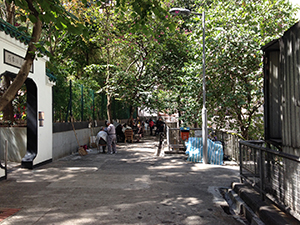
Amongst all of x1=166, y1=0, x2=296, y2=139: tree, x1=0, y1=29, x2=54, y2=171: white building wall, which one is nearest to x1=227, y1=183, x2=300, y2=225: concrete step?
x1=166, y1=0, x2=296, y2=139: tree

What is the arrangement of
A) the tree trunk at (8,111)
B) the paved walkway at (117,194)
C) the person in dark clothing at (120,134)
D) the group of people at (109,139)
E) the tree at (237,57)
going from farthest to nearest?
the person in dark clothing at (120,134)
the group of people at (109,139)
the tree at (237,57)
the tree trunk at (8,111)
the paved walkway at (117,194)

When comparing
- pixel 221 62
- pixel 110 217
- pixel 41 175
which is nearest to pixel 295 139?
pixel 110 217

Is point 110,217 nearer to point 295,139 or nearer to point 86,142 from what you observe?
point 295,139

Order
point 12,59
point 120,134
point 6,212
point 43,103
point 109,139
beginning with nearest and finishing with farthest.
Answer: point 6,212
point 12,59
point 43,103
point 109,139
point 120,134

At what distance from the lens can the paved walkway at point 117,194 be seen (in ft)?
16.0

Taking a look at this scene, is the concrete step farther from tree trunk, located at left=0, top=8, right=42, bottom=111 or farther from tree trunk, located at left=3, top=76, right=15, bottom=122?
tree trunk, located at left=3, top=76, right=15, bottom=122

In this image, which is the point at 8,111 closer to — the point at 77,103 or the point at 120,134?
the point at 77,103

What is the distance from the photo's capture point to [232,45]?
12.2 metres

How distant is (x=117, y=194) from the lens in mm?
Result: 6316

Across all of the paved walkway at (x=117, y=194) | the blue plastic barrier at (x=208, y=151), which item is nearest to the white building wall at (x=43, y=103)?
the paved walkway at (x=117, y=194)

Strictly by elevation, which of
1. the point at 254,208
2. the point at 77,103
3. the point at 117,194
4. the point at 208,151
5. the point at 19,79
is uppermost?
the point at 77,103

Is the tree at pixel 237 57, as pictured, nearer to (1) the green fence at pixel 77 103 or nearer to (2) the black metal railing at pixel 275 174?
(1) the green fence at pixel 77 103

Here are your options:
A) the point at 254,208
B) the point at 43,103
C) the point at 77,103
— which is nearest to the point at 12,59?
the point at 43,103

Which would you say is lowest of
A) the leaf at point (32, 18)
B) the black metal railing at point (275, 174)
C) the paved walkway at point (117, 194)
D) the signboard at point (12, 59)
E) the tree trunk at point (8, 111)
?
the paved walkway at point (117, 194)
